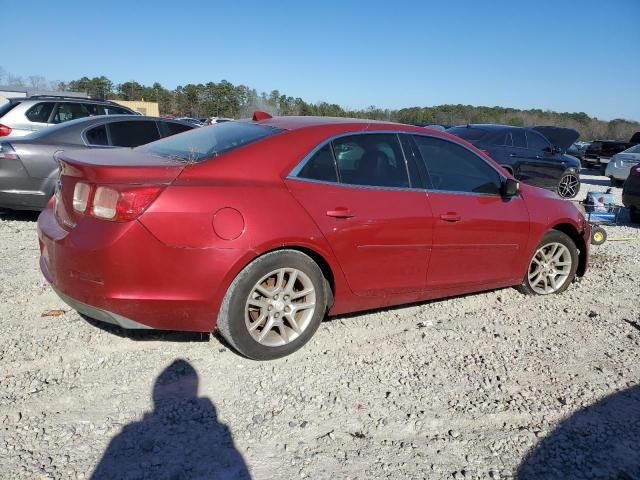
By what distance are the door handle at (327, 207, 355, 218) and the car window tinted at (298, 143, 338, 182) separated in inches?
8.7

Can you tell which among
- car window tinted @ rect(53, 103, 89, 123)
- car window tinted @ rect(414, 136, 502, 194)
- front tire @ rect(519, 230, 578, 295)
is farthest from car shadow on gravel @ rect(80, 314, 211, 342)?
car window tinted @ rect(53, 103, 89, 123)

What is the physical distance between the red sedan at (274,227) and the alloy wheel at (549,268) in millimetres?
552

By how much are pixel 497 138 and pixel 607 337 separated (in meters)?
8.53

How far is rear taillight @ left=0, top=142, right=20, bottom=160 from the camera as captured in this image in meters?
5.85

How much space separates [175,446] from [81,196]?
150 centimetres

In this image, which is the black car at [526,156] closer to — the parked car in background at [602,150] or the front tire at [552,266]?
the front tire at [552,266]

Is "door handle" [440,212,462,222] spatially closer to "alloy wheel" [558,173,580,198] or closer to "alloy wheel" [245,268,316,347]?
"alloy wheel" [245,268,316,347]

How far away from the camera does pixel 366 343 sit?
143 inches

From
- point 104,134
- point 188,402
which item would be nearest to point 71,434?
point 188,402

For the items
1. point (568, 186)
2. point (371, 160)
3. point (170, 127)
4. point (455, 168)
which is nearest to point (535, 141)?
point (568, 186)

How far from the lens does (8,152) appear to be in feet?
19.2

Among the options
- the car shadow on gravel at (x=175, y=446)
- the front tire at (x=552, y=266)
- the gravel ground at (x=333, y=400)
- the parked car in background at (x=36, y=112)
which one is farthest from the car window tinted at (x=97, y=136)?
the front tire at (x=552, y=266)

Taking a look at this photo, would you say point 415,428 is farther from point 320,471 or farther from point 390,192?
point 390,192

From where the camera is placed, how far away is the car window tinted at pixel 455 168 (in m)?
3.93
